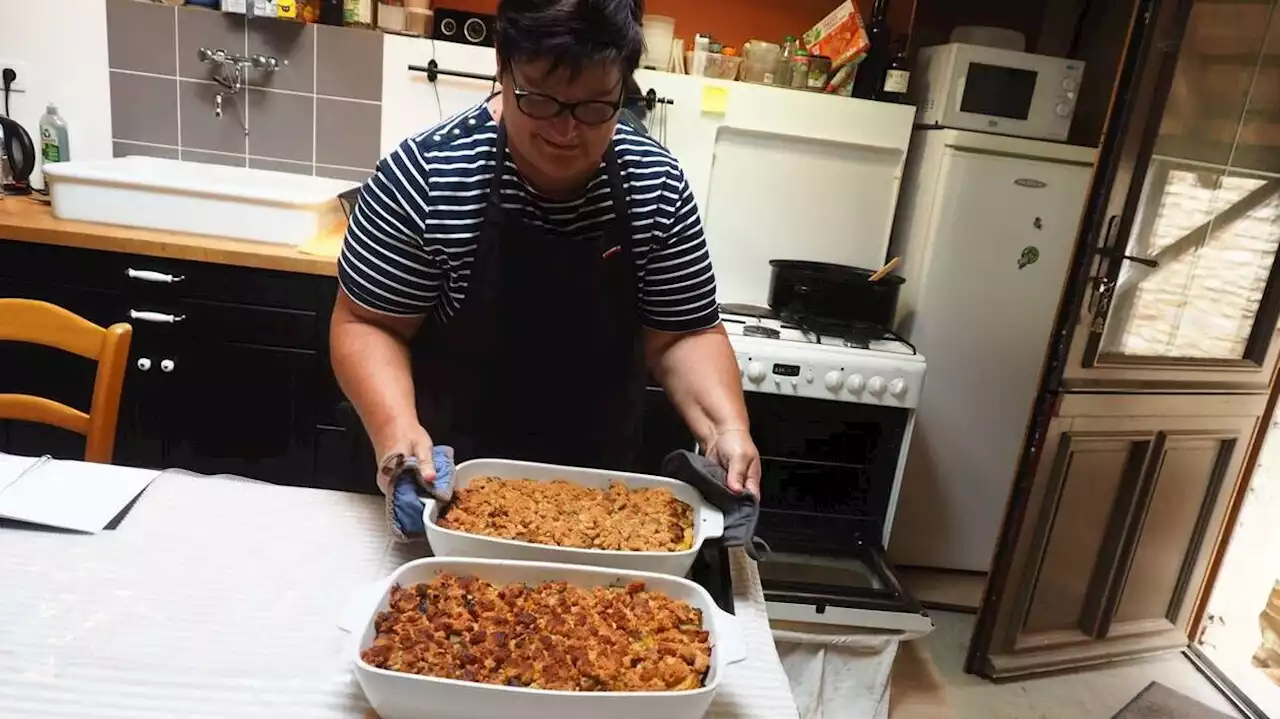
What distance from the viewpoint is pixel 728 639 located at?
0.75 meters

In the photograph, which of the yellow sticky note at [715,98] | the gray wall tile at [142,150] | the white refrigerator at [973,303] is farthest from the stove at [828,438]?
the gray wall tile at [142,150]

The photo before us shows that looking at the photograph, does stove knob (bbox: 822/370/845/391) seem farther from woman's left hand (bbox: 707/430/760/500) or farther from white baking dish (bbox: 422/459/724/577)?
white baking dish (bbox: 422/459/724/577)

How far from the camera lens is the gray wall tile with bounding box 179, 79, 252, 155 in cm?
233

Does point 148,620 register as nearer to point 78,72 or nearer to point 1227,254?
point 78,72

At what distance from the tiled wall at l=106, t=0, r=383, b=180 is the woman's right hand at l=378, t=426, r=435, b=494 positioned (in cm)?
169

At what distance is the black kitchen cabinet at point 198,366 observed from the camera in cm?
199

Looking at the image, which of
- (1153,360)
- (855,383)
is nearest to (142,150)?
(855,383)

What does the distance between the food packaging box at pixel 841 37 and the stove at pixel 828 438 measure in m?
0.75

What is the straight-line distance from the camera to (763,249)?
2.40 metres

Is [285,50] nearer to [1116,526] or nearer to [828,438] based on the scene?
[828,438]

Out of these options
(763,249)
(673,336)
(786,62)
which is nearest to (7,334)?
(673,336)

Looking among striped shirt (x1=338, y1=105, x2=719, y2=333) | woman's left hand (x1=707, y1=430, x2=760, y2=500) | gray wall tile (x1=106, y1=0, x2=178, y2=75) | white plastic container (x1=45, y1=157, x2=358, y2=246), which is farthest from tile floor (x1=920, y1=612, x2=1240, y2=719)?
gray wall tile (x1=106, y1=0, x2=178, y2=75)

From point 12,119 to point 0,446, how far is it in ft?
3.03

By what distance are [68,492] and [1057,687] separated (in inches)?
89.8
